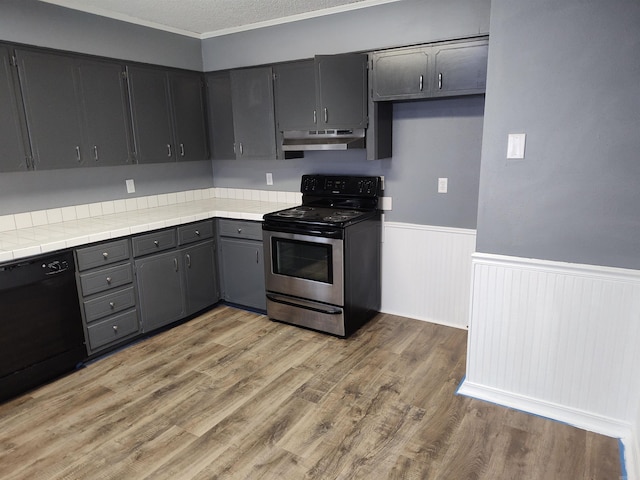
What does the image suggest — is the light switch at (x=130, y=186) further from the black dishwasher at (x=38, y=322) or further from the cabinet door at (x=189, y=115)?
the black dishwasher at (x=38, y=322)

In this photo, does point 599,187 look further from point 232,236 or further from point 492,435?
point 232,236

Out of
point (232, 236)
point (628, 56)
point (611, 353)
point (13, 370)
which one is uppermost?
point (628, 56)

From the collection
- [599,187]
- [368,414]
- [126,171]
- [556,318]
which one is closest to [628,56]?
[599,187]

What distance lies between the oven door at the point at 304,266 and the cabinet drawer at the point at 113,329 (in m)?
1.12

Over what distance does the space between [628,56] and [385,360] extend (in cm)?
228

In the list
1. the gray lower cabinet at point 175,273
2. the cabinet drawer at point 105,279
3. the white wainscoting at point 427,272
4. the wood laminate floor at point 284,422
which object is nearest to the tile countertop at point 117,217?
the gray lower cabinet at point 175,273

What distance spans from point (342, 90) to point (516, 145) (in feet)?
5.08

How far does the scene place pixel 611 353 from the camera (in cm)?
230

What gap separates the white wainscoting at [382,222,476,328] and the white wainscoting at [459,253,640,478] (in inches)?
35.0

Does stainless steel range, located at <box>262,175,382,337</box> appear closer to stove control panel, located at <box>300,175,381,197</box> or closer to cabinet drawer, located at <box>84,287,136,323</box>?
stove control panel, located at <box>300,175,381,197</box>

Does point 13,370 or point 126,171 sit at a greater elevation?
point 126,171

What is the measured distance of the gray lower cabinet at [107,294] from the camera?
3.07 metres

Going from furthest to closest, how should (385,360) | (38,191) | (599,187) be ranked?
(38,191)
(385,360)
(599,187)

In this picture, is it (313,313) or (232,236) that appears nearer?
(313,313)
